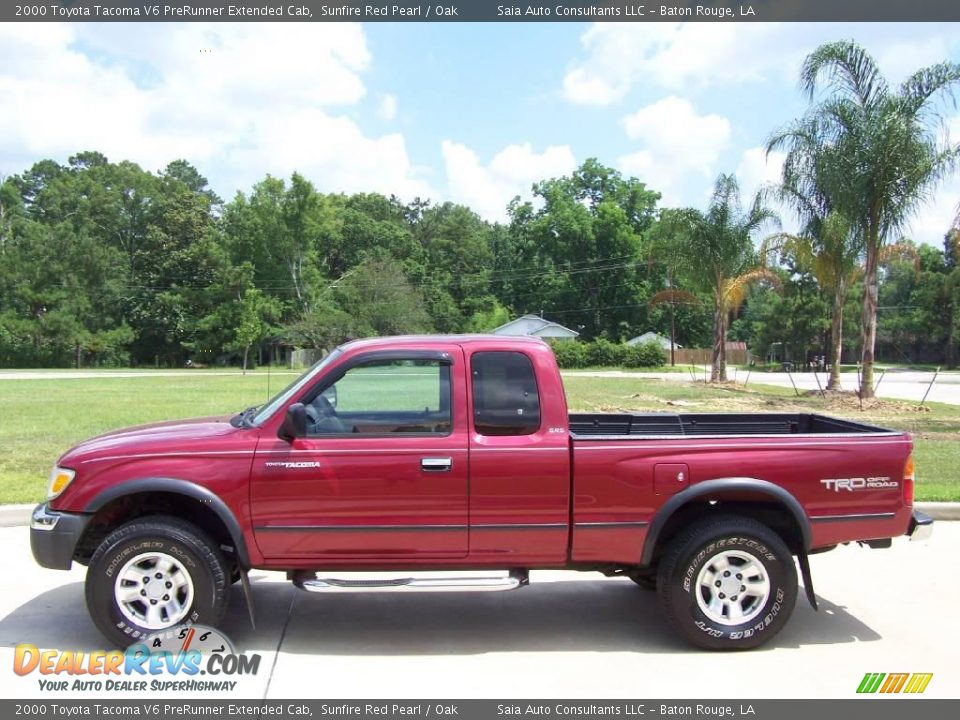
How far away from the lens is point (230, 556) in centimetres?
511

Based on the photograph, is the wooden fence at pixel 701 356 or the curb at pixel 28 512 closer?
the curb at pixel 28 512

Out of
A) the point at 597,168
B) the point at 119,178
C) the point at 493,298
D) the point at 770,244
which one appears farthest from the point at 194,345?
the point at 770,244

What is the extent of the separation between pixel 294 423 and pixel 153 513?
1162 millimetres

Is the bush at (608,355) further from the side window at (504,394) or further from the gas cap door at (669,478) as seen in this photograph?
the gas cap door at (669,478)

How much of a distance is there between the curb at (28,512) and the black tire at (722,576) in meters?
3.90

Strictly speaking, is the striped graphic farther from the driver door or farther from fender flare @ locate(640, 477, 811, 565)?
the driver door

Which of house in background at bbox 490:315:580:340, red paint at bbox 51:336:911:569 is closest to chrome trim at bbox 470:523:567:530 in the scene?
red paint at bbox 51:336:911:569

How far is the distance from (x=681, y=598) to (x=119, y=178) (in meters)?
81.0

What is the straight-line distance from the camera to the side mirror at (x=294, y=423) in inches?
185

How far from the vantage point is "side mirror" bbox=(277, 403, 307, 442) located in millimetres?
4711

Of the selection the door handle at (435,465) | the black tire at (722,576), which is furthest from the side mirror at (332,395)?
the black tire at (722,576)

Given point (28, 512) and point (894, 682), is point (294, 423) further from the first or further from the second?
point (28, 512)

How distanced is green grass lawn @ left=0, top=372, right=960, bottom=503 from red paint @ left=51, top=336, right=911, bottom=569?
4583 mm
